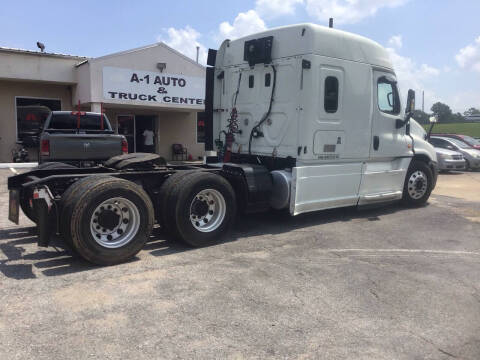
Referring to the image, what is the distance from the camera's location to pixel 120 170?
5.73 meters

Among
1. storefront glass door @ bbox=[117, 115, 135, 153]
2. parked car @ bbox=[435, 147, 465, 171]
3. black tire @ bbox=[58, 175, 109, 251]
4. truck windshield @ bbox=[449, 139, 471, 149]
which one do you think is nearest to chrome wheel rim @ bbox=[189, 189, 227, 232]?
black tire @ bbox=[58, 175, 109, 251]

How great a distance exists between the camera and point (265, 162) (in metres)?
7.58

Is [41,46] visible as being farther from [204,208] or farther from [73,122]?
[204,208]

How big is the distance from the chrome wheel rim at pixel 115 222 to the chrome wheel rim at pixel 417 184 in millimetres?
6150

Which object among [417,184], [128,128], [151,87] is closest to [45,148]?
[417,184]

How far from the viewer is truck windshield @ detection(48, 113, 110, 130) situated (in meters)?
10.3

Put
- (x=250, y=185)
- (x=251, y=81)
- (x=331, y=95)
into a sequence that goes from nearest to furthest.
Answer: (x=250, y=185), (x=331, y=95), (x=251, y=81)

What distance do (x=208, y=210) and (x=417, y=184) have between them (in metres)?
5.17

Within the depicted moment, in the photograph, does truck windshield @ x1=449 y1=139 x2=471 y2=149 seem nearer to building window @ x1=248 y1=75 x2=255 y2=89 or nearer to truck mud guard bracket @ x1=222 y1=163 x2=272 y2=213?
building window @ x1=248 y1=75 x2=255 y2=89

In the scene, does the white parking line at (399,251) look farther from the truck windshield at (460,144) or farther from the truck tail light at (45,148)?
the truck windshield at (460,144)

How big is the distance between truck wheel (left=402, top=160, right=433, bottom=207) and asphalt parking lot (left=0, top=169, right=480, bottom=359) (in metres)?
2.36

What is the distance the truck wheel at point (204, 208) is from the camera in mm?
5508

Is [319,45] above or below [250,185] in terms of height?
above

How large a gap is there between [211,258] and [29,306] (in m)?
2.16
